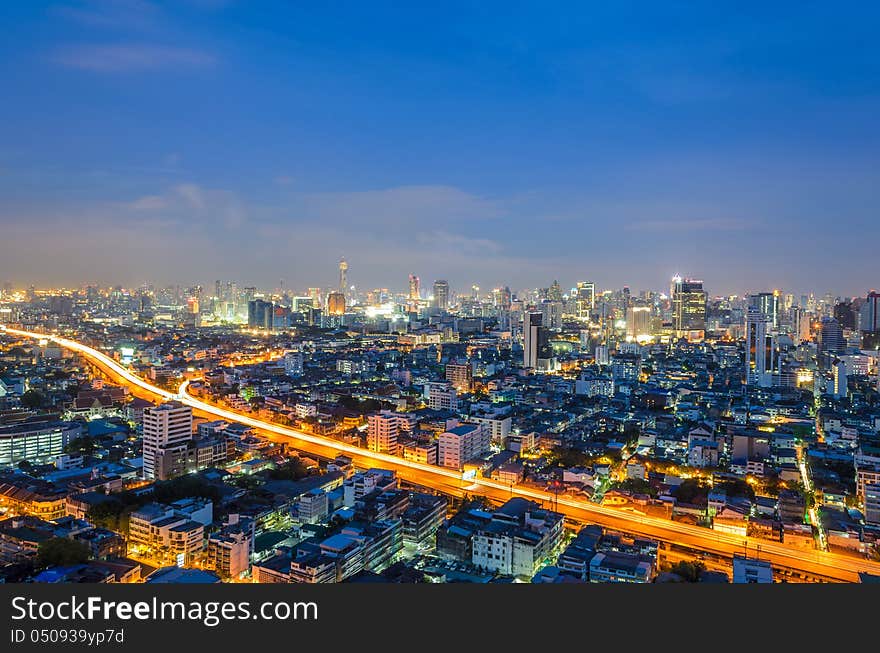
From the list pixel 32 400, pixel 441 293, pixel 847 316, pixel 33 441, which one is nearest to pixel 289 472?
pixel 33 441

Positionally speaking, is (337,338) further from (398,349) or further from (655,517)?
(655,517)

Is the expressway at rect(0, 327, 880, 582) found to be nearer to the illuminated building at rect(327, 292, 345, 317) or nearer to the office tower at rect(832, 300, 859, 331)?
the office tower at rect(832, 300, 859, 331)

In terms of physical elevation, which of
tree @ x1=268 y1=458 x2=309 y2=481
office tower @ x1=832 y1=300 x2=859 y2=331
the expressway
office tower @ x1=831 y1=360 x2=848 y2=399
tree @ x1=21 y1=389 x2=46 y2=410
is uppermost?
office tower @ x1=832 y1=300 x2=859 y2=331

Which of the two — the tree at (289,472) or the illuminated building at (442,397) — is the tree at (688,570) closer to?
the tree at (289,472)

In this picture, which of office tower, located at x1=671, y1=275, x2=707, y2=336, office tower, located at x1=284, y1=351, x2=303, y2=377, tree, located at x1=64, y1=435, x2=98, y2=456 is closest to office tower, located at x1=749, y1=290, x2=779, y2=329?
office tower, located at x1=671, y1=275, x2=707, y2=336

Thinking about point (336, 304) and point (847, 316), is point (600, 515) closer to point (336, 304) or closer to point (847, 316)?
point (847, 316)

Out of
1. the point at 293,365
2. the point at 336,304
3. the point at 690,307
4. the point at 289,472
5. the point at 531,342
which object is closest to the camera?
the point at 289,472

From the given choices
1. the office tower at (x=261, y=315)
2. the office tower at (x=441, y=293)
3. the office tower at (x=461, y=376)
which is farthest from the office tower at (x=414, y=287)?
the office tower at (x=461, y=376)

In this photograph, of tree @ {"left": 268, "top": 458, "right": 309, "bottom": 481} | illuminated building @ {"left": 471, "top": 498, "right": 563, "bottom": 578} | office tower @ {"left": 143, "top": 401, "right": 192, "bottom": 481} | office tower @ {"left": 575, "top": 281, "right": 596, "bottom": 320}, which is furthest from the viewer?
office tower @ {"left": 575, "top": 281, "right": 596, "bottom": 320}
